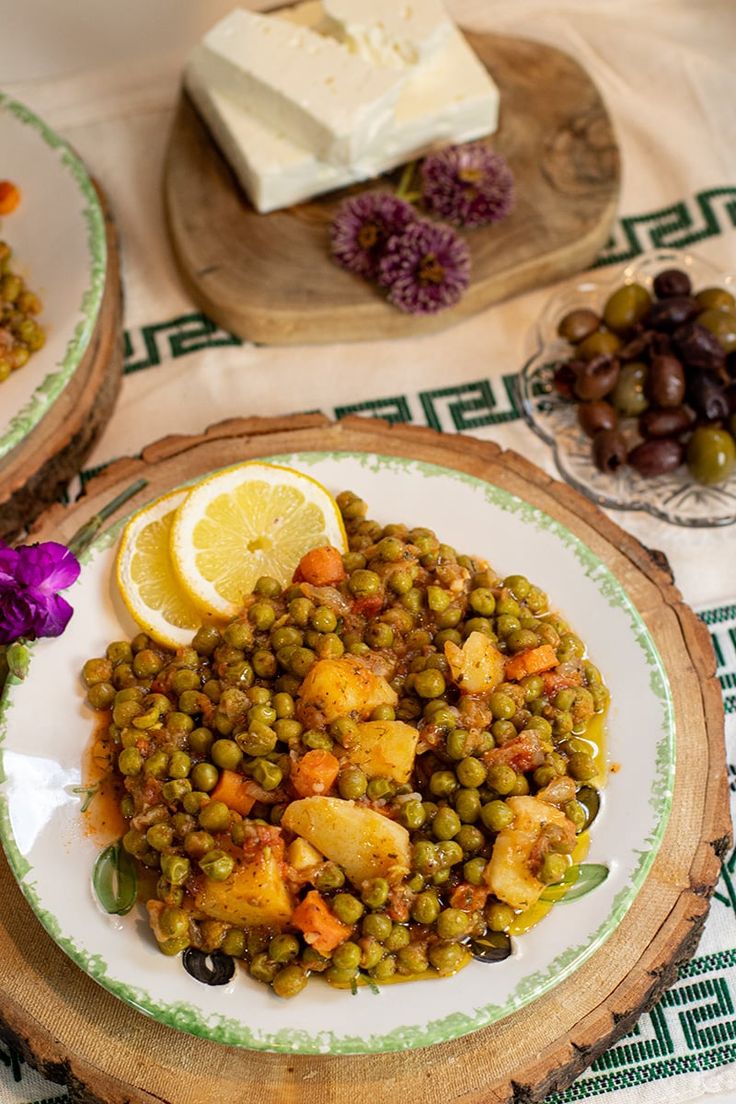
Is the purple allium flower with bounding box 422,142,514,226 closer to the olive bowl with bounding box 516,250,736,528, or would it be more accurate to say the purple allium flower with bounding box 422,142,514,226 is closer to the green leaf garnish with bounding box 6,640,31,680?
the olive bowl with bounding box 516,250,736,528

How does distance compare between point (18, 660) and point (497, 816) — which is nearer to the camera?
point (497, 816)

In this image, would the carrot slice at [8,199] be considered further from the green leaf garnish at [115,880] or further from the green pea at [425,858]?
the green pea at [425,858]

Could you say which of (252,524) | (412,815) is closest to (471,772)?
(412,815)

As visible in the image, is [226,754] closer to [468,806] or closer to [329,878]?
[329,878]

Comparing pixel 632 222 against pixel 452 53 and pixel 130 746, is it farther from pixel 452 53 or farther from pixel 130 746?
pixel 130 746

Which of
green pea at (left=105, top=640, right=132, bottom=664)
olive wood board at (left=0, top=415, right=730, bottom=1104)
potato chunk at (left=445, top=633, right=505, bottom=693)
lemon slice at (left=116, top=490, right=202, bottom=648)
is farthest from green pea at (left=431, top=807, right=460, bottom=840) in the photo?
green pea at (left=105, top=640, right=132, bottom=664)

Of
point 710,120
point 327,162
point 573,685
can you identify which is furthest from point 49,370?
point 710,120
